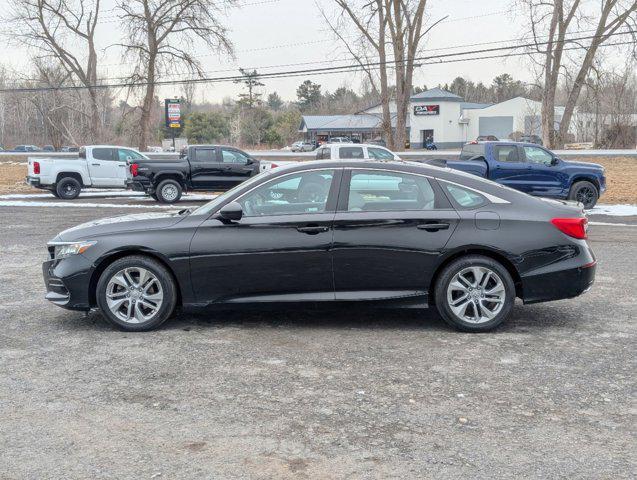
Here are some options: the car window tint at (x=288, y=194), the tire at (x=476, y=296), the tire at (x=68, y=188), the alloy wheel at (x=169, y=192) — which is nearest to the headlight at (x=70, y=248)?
the car window tint at (x=288, y=194)

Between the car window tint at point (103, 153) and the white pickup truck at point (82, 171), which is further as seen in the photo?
the car window tint at point (103, 153)

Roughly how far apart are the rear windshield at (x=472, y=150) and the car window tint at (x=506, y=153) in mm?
364

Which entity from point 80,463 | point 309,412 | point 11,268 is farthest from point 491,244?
point 11,268

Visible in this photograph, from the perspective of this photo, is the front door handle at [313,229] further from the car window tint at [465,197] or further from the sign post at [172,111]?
the sign post at [172,111]

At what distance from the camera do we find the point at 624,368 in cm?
548

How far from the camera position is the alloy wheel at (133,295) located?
6.61 metres

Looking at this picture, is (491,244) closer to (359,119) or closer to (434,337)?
(434,337)

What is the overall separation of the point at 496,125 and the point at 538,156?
242ft

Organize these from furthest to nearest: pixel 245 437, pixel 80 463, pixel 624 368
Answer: pixel 624 368 → pixel 245 437 → pixel 80 463

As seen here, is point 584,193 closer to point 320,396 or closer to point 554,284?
point 554,284

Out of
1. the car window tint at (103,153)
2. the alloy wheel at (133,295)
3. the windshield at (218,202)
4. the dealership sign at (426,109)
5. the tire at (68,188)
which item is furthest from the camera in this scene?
the dealership sign at (426,109)

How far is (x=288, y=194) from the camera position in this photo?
6711 millimetres

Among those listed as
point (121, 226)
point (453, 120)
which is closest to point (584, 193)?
point (121, 226)

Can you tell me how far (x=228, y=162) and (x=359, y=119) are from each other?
2752 inches
